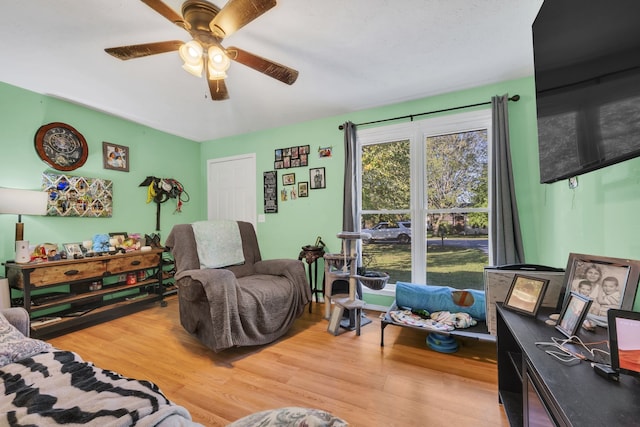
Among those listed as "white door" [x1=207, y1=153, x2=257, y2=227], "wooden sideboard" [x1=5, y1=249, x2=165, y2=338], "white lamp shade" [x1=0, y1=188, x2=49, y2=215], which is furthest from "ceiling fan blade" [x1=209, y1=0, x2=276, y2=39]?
"wooden sideboard" [x1=5, y1=249, x2=165, y2=338]

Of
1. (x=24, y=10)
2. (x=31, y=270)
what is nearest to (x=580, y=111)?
(x=24, y=10)

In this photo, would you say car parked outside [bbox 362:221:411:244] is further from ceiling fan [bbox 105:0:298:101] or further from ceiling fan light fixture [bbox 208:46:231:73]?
ceiling fan light fixture [bbox 208:46:231:73]

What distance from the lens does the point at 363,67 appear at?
2309 millimetres

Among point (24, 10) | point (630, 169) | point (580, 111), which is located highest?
point (24, 10)

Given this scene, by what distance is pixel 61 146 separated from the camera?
9.23 ft

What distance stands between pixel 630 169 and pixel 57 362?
8.49 feet

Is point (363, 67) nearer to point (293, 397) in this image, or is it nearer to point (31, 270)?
point (293, 397)

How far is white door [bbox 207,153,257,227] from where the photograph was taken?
157 inches

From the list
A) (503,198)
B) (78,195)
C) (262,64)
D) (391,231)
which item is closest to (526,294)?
(503,198)

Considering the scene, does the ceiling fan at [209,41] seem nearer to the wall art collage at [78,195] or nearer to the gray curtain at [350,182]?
the gray curtain at [350,182]

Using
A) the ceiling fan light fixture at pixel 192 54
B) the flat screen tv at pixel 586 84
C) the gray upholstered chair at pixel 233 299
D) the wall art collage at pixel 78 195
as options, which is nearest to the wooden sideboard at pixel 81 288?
the wall art collage at pixel 78 195

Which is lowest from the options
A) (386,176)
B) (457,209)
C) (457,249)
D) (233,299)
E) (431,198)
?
(233,299)

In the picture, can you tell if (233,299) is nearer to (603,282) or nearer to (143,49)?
(143,49)

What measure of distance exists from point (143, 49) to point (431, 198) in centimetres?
279
